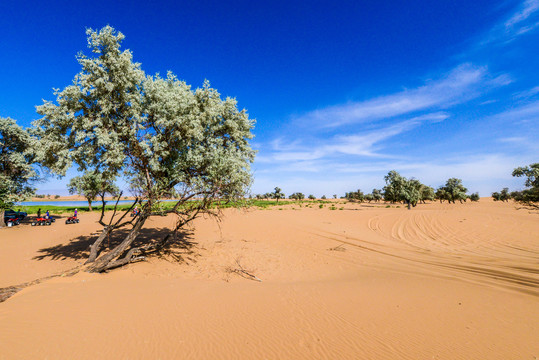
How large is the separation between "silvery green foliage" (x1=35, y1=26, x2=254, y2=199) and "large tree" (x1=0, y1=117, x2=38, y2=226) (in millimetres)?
22381

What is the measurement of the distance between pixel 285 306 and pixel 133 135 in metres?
9.90

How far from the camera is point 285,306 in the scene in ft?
24.2

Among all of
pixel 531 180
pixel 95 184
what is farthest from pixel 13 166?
pixel 531 180

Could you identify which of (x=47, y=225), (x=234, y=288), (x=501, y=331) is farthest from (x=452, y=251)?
Result: (x=47, y=225)

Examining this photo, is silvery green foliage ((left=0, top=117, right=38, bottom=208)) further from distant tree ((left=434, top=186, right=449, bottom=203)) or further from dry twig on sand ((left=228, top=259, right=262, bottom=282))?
distant tree ((left=434, top=186, right=449, bottom=203))

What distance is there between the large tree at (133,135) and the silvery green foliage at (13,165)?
74.0 ft

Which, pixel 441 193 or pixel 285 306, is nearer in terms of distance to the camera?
pixel 285 306

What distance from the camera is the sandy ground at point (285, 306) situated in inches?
198

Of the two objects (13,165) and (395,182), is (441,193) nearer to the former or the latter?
(395,182)

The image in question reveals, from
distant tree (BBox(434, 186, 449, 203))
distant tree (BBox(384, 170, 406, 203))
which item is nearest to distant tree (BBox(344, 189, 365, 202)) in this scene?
distant tree (BBox(434, 186, 449, 203))

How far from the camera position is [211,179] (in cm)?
1095

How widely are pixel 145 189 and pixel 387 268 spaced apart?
1359 centimetres

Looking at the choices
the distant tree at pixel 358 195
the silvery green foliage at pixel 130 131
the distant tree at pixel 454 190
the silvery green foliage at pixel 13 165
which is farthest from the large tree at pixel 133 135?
the distant tree at pixel 358 195

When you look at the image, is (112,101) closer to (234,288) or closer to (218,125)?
(218,125)
